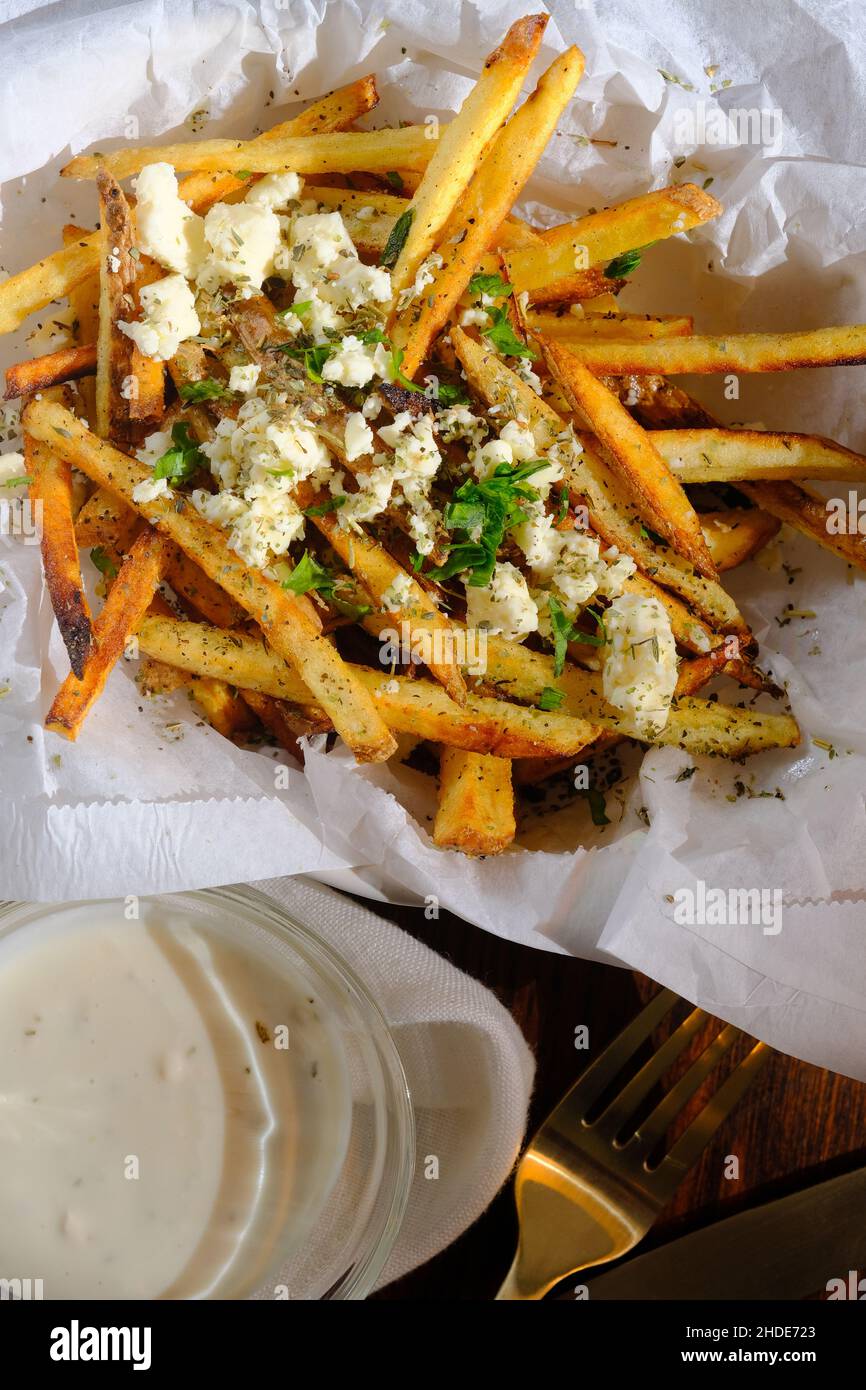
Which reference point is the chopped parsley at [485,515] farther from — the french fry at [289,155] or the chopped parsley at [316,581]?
the french fry at [289,155]

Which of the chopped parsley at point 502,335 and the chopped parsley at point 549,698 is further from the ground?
the chopped parsley at point 502,335

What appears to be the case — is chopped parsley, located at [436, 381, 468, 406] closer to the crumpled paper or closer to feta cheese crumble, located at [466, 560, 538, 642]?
feta cheese crumble, located at [466, 560, 538, 642]

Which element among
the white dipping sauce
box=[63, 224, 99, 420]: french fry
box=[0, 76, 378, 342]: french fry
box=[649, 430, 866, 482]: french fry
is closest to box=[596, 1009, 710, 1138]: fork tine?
the white dipping sauce

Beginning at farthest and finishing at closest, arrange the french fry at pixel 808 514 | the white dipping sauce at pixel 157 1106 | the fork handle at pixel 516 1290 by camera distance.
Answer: the fork handle at pixel 516 1290, the white dipping sauce at pixel 157 1106, the french fry at pixel 808 514

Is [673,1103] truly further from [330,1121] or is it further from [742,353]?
[742,353]

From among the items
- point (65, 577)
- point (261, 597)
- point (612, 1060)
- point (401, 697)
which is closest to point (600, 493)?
point (401, 697)

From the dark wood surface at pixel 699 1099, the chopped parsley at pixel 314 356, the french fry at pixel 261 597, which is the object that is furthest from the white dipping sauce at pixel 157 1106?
the chopped parsley at pixel 314 356
